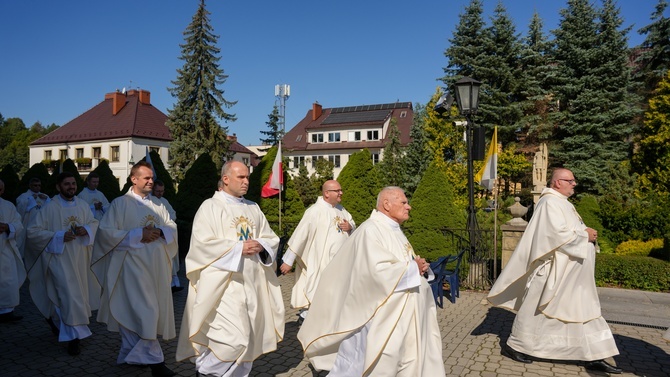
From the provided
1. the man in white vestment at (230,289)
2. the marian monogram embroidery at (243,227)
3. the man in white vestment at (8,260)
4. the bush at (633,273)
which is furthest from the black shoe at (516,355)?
the man in white vestment at (8,260)

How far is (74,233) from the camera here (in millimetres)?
6125

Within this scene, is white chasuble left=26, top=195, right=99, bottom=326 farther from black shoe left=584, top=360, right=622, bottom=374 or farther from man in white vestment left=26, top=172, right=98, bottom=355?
black shoe left=584, top=360, right=622, bottom=374

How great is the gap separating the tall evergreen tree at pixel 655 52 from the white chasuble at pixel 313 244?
84.1ft

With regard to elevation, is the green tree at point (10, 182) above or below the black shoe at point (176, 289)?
above

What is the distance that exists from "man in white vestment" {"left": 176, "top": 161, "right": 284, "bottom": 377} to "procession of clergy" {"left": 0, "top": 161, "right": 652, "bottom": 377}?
11 millimetres

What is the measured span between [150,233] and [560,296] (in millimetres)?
4565

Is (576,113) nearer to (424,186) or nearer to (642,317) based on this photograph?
(424,186)

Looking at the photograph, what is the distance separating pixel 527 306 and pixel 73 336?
17.6ft

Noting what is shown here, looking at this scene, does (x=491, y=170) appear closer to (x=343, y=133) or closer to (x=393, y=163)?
(x=393, y=163)

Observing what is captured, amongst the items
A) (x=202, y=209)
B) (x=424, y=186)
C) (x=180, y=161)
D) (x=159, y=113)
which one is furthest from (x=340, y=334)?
(x=159, y=113)

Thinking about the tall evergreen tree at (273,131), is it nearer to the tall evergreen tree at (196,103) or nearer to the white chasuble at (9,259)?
the tall evergreen tree at (196,103)

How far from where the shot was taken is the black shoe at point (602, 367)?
5355 mm

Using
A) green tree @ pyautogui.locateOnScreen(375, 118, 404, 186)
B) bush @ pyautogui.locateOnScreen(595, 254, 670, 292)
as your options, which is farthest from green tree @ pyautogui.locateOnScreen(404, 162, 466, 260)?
green tree @ pyautogui.locateOnScreen(375, 118, 404, 186)

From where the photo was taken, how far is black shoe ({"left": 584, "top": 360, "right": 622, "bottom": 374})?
5355 mm
